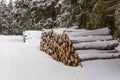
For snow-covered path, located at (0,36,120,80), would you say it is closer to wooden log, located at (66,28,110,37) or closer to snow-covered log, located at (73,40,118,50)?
snow-covered log, located at (73,40,118,50)

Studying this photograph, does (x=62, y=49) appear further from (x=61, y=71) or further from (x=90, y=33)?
(x=61, y=71)

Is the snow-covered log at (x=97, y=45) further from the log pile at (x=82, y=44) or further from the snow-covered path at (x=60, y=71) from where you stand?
the snow-covered path at (x=60, y=71)

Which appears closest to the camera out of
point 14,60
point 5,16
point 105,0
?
point 105,0

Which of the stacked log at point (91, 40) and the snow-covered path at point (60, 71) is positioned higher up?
the stacked log at point (91, 40)

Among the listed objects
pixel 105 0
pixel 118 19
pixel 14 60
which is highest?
pixel 105 0

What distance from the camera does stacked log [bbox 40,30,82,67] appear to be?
8375 millimetres

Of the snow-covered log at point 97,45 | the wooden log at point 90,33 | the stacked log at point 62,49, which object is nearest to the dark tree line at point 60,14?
the wooden log at point 90,33

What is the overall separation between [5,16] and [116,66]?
4373cm

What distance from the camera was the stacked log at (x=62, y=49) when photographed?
8375 millimetres

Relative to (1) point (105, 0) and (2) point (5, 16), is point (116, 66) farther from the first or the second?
(2) point (5, 16)

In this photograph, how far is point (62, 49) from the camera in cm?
945

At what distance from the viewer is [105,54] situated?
8.24 metres

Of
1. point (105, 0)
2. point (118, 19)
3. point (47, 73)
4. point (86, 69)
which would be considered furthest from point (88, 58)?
point (118, 19)

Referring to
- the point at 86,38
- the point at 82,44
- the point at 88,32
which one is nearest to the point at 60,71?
the point at 82,44
